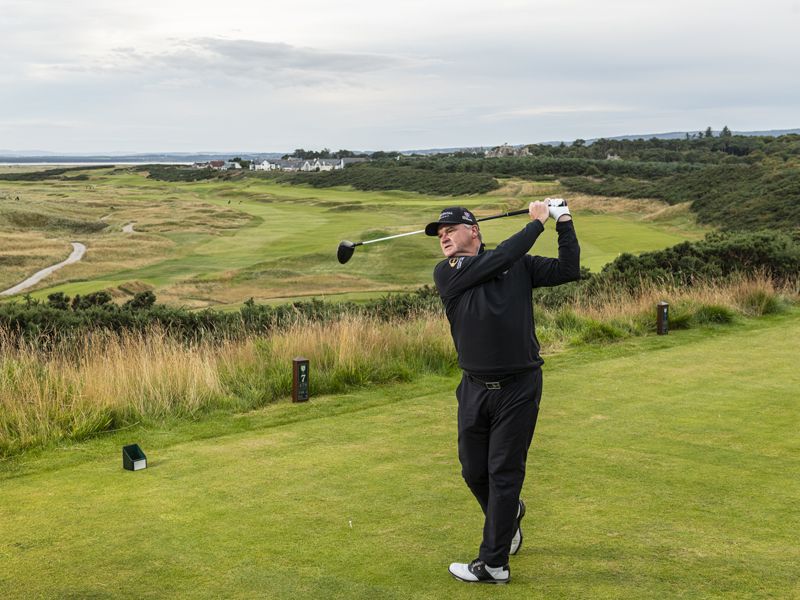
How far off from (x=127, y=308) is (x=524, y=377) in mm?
13072

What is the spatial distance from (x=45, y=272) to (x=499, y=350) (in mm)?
44555

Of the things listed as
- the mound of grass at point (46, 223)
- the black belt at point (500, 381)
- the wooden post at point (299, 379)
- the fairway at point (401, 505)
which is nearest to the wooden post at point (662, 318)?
the fairway at point (401, 505)

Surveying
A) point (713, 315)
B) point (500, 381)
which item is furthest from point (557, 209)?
point (713, 315)

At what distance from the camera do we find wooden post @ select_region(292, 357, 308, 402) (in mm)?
8984

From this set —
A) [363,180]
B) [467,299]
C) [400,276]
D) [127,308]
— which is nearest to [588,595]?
[467,299]

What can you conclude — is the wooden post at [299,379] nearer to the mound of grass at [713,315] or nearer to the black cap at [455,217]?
the black cap at [455,217]

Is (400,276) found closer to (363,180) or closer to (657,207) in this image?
(657,207)

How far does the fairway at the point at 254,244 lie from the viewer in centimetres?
3788

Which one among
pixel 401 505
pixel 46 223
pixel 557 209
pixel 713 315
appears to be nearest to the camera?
pixel 557 209

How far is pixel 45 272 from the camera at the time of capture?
146ft

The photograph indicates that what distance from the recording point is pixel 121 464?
675cm

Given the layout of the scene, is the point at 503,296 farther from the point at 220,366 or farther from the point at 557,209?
the point at 220,366

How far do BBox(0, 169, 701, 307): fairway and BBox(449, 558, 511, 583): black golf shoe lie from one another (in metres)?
24.5

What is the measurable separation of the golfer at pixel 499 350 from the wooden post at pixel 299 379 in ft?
15.7
